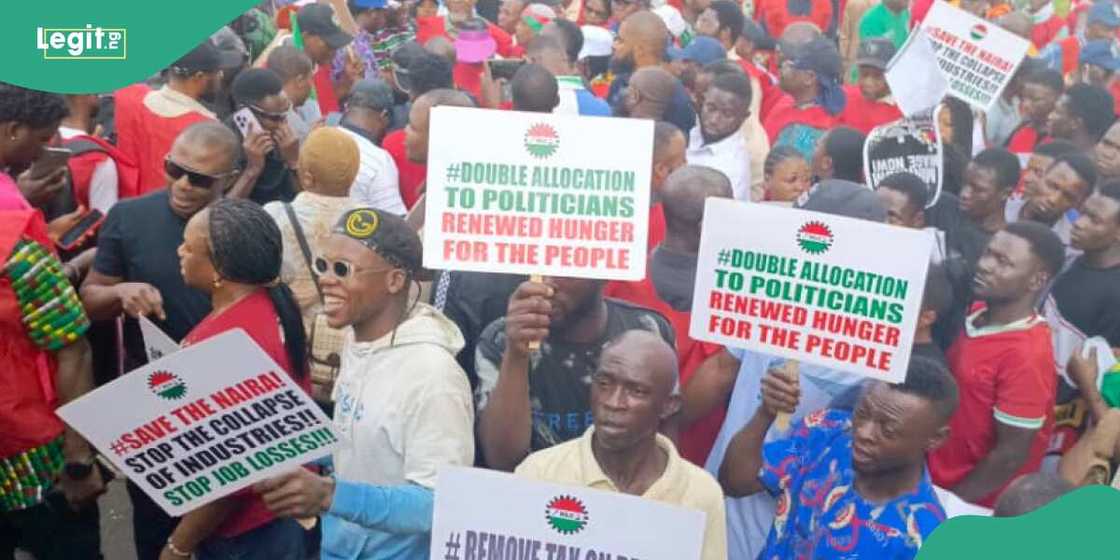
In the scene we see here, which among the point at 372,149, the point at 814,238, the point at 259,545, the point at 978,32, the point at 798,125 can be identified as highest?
the point at 978,32

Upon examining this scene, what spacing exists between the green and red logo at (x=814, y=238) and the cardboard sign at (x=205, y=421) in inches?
55.8

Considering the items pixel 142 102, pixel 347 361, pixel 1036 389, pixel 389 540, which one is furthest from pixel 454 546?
pixel 142 102

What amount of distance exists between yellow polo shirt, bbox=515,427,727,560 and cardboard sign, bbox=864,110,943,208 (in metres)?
1.79

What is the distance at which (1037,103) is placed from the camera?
645 cm

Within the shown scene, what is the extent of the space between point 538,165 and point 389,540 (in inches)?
45.0

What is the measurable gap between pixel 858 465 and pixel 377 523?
4.50ft

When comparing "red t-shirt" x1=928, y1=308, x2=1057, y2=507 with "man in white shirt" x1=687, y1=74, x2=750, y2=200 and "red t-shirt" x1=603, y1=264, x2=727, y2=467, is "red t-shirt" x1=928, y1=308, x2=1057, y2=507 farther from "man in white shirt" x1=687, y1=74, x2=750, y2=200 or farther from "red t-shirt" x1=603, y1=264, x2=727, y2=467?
"man in white shirt" x1=687, y1=74, x2=750, y2=200

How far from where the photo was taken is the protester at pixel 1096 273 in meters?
4.26

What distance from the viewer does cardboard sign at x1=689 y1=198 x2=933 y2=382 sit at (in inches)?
134

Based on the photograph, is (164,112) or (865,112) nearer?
(164,112)

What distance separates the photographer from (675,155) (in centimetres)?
466

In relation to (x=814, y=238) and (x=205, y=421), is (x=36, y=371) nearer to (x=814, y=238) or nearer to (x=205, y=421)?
(x=205, y=421)

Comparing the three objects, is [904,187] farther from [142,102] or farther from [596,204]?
[142,102]

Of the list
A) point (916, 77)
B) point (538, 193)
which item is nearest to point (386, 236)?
point (538, 193)
